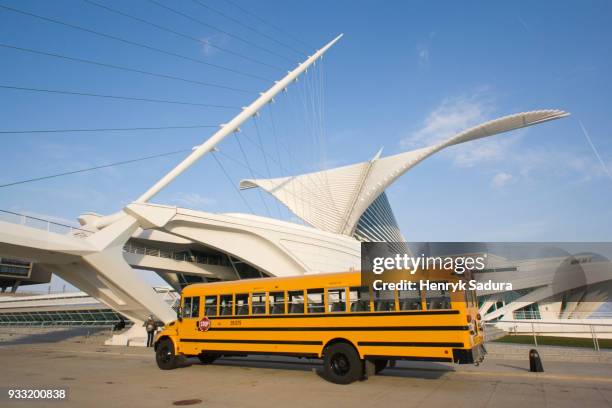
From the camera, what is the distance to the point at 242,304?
41.7ft

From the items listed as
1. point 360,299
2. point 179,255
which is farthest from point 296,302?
point 179,255

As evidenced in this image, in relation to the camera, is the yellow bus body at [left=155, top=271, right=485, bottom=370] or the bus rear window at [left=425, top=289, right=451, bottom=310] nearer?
the yellow bus body at [left=155, top=271, right=485, bottom=370]

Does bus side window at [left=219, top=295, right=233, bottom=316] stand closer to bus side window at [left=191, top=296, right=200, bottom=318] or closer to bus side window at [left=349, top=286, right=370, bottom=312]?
bus side window at [left=191, top=296, right=200, bottom=318]

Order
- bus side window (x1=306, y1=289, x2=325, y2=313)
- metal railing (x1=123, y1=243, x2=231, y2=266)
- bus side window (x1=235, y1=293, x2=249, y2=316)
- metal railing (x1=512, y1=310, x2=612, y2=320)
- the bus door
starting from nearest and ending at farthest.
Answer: bus side window (x1=306, y1=289, x2=325, y2=313)
bus side window (x1=235, y1=293, x2=249, y2=316)
the bus door
metal railing (x1=123, y1=243, x2=231, y2=266)
metal railing (x1=512, y1=310, x2=612, y2=320)

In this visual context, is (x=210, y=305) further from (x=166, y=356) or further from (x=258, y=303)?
(x=166, y=356)

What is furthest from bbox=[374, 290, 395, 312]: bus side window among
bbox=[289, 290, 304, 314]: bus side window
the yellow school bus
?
bbox=[289, 290, 304, 314]: bus side window

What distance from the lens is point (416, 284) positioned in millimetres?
9922

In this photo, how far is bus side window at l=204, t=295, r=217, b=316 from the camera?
43.6 feet

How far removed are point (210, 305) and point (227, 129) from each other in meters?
20.1

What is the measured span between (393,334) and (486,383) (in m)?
2.72

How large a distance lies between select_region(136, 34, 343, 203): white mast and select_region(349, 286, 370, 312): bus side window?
1986 centimetres

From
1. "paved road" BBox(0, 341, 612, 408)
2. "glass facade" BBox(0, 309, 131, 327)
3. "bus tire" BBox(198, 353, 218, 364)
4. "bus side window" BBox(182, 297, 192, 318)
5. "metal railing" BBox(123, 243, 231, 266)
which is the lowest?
"paved road" BBox(0, 341, 612, 408)

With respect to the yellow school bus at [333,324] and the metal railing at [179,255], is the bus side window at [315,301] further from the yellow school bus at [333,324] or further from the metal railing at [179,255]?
the metal railing at [179,255]

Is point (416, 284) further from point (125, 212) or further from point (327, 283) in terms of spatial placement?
point (125, 212)
